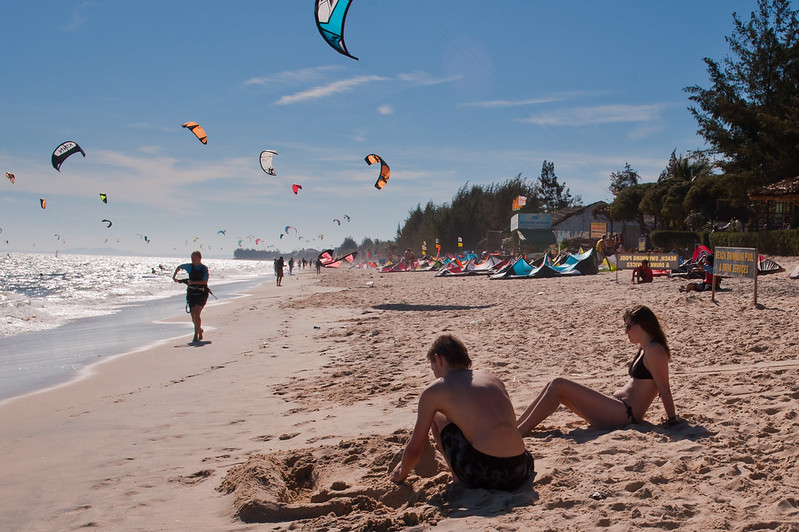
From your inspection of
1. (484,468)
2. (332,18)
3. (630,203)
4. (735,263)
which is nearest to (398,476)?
(484,468)

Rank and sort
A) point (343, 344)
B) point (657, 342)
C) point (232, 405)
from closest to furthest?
point (657, 342) → point (232, 405) → point (343, 344)

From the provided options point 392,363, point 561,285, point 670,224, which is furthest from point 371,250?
point 392,363

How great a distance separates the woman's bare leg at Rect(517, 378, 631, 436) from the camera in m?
3.79

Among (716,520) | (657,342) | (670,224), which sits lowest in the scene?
(716,520)

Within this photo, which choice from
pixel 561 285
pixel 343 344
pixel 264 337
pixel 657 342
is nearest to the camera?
pixel 657 342

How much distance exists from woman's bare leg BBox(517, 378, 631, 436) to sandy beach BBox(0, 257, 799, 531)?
0.12 m

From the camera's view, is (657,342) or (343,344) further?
(343,344)

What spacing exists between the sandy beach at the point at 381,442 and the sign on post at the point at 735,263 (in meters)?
0.62

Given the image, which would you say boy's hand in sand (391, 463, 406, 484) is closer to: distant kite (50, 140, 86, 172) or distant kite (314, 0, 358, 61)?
distant kite (314, 0, 358, 61)

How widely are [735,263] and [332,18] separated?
6.99 metres

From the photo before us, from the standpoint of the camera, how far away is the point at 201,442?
14.3 ft

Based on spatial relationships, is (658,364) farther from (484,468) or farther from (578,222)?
(578,222)

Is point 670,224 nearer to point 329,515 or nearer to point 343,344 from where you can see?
point 343,344

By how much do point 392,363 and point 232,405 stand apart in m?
2.03
